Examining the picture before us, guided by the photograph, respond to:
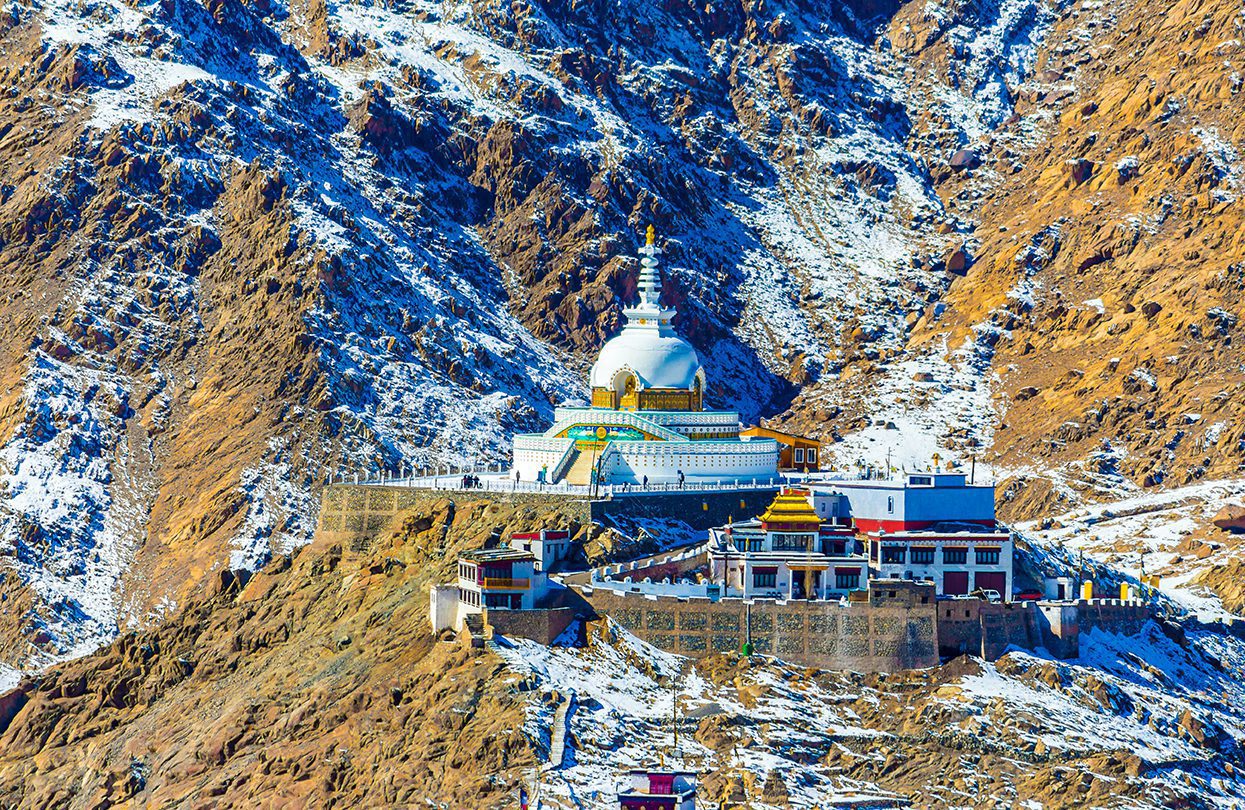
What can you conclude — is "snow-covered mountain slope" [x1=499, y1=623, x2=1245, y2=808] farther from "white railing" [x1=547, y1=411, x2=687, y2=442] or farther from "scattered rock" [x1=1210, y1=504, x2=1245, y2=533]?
"scattered rock" [x1=1210, y1=504, x2=1245, y2=533]

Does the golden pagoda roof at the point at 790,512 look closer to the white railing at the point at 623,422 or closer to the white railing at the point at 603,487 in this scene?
the white railing at the point at 603,487

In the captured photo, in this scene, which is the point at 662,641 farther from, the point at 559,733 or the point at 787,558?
the point at 559,733

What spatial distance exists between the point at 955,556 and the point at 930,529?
1883 millimetres

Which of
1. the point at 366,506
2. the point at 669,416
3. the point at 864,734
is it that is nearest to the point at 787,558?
the point at 864,734

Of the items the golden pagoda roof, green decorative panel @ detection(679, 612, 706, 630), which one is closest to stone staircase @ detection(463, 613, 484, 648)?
green decorative panel @ detection(679, 612, 706, 630)

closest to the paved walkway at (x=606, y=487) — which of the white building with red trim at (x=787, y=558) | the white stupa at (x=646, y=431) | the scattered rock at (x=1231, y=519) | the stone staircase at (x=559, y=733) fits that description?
the white stupa at (x=646, y=431)

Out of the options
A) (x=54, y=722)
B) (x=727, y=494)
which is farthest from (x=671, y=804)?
(x=54, y=722)

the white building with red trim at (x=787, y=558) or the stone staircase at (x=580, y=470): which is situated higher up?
the stone staircase at (x=580, y=470)

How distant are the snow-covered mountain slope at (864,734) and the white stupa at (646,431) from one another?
2004 cm

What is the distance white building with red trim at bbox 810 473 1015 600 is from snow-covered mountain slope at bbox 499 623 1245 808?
613 centimetres

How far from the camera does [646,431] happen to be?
153 m

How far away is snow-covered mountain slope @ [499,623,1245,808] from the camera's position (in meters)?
125

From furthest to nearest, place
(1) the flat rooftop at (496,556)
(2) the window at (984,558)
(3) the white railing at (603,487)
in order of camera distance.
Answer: (3) the white railing at (603,487), (2) the window at (984,558), (1) the flat rooftop at (496,556)

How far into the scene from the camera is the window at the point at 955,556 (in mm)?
140125
